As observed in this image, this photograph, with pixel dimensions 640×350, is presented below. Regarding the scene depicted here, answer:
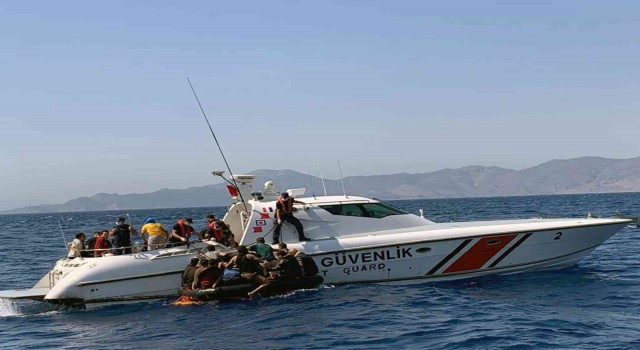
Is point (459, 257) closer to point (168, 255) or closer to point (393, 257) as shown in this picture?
point (393, 257)

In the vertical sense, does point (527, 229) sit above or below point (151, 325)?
above

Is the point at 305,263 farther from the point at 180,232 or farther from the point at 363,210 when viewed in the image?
the point at 180,232

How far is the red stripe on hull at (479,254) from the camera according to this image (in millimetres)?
17922

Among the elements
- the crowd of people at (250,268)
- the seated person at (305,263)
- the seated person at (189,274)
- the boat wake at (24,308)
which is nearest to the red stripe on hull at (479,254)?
the seated person at (305,263)

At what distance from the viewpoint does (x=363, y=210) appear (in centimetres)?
1892

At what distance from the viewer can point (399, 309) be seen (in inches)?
572

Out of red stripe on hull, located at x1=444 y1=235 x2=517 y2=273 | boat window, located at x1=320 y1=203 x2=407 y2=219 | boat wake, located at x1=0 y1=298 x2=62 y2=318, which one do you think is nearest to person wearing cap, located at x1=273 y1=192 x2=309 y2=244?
boat window, located at x1=320 y1=203 x2=407 y2=219

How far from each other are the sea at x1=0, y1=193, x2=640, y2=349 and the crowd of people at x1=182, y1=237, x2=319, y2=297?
1.54ft

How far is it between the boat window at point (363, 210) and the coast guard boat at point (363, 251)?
25 millimetres

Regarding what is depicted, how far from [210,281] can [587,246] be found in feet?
31.7

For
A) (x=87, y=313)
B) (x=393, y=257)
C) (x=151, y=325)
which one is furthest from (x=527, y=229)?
(x=87, y=313)

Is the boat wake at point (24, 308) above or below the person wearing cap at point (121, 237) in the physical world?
below

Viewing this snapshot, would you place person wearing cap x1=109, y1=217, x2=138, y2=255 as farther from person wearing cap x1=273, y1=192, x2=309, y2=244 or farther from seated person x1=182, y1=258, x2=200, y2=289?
person wearing cap x1=273, y1=192, x2=309, y2=244

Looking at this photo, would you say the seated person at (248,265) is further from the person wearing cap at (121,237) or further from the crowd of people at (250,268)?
the person wearing cap at (121,237)
